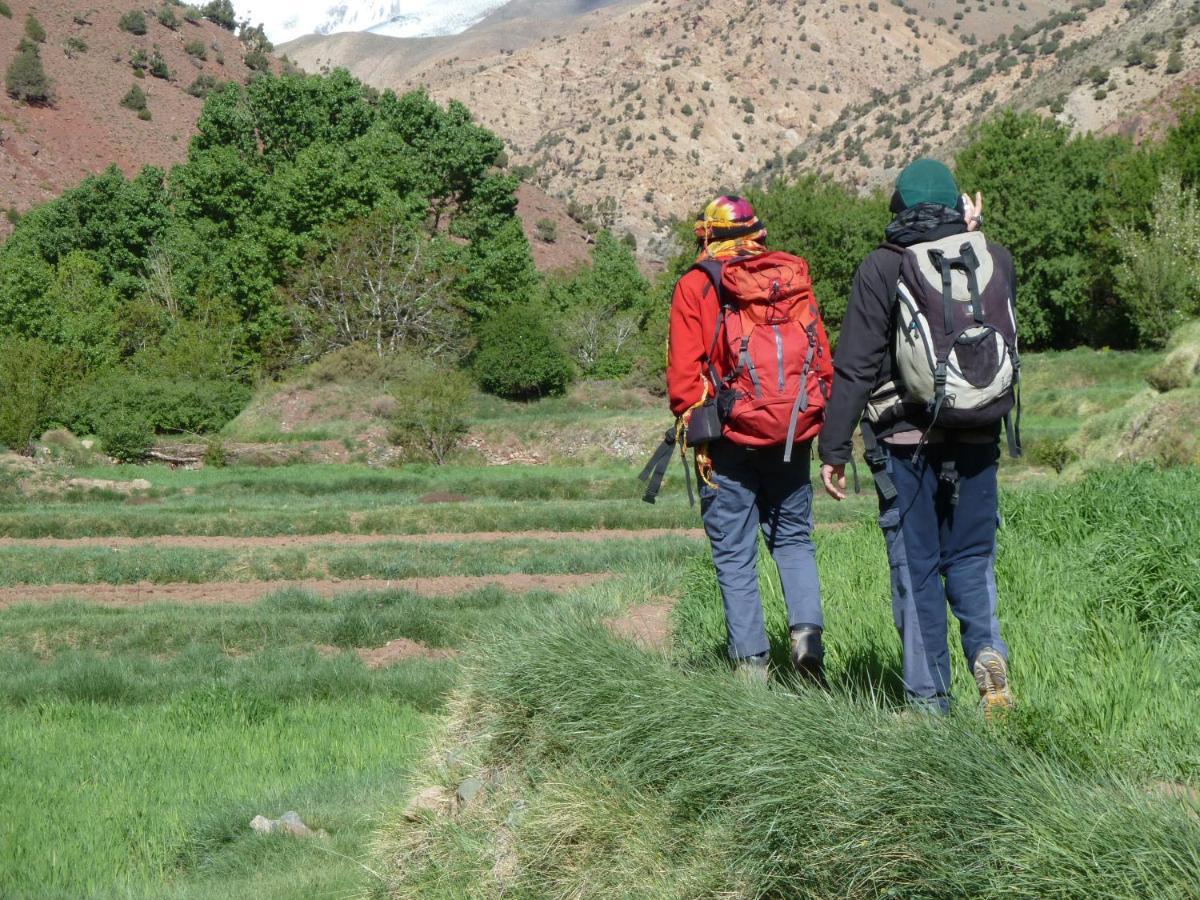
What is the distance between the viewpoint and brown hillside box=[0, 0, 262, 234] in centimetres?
8369

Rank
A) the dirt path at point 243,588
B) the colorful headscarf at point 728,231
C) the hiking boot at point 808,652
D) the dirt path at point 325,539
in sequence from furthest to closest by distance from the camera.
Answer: the dirt path at point 325,539, the dirt path at point 243,588, the colorful headscarf at point 728,231, the hiking boot at point 808,652

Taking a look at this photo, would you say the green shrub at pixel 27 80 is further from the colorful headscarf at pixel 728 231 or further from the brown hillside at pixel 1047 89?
the colorful headscarf at pixel 728 231

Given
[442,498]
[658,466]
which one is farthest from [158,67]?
[658,466]

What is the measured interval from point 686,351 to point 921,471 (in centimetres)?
109

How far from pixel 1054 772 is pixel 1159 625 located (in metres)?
3.00

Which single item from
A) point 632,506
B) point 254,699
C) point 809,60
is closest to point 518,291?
point 632,506

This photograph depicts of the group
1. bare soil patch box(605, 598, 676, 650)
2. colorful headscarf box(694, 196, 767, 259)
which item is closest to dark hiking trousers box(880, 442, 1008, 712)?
colorful headscarf box(694, 196, 767, 259)

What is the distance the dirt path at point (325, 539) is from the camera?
20.5 metres

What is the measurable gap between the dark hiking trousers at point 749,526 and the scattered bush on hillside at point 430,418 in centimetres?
3426

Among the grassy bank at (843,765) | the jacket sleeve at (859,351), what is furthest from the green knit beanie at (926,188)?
the grassy bank at (843,765)

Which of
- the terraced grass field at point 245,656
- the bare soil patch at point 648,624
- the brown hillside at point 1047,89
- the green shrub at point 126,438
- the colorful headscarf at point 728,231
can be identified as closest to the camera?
the colorful headscarf at point 728,231

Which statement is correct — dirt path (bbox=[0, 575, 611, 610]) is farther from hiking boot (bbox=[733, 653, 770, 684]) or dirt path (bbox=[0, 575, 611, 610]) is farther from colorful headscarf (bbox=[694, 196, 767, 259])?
colorful headscarf (bbox=[694, 196, 767, 259])

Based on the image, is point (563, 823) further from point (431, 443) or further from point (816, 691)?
point (431, 443)

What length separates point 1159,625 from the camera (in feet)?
18.6
